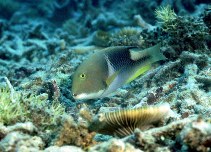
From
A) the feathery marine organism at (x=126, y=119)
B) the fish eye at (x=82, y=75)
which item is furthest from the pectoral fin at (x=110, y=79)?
the feathery marine organism at (x=126, y=119)

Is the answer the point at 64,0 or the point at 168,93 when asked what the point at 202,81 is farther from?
the point at 64,0

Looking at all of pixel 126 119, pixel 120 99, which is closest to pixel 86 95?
pixel 126 119

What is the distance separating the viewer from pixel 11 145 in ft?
7.11

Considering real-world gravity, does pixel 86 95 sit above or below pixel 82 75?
below

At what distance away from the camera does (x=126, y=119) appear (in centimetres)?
221

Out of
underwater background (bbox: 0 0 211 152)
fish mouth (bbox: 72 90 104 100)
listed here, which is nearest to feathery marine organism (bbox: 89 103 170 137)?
underwater background (bbox: 0 0 211 152)

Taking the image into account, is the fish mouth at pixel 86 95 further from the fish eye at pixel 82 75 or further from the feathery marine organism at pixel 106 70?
the fish eye at pixel 82 75

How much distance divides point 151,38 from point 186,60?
1089 mm

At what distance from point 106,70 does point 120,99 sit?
3.42 feet

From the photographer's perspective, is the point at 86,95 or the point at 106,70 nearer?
Result: the point at 86,95

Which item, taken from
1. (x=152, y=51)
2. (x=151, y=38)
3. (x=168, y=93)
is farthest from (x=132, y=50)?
(x=151, y=38)

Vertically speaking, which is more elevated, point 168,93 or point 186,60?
point 186,60

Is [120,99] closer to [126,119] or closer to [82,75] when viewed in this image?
[82,75]

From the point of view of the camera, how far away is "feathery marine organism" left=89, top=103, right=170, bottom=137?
7.11ft
